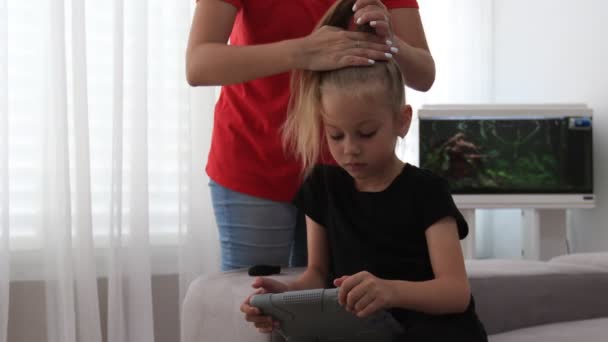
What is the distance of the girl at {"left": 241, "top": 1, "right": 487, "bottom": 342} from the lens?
110 cm

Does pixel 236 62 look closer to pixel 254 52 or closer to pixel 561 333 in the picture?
pixel 254 52

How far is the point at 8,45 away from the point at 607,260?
2.17 meters

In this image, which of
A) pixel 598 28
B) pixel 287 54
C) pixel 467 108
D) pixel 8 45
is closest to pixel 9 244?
pixel 8 45

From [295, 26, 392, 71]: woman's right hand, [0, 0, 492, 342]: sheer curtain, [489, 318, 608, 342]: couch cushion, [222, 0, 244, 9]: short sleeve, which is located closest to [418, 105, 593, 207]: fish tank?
[0, 0, 492, 342]: sheer curtain

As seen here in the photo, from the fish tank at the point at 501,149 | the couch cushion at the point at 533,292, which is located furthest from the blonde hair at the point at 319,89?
the fish tank at the point at 501,149

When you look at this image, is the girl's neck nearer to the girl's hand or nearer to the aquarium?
the girl's hand

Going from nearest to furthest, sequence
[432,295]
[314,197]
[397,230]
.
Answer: [432,295]
[397,230]
[314,197]

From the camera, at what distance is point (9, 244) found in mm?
2850

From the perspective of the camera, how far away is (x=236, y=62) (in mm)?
1215

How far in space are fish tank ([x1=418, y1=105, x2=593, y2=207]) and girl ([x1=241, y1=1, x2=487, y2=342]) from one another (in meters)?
1.66

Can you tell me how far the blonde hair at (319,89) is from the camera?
1166mm

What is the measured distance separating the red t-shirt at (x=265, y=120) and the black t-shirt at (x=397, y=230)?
138 mm

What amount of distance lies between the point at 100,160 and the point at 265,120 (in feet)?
5.66

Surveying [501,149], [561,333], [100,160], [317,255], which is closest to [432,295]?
[317,255]
